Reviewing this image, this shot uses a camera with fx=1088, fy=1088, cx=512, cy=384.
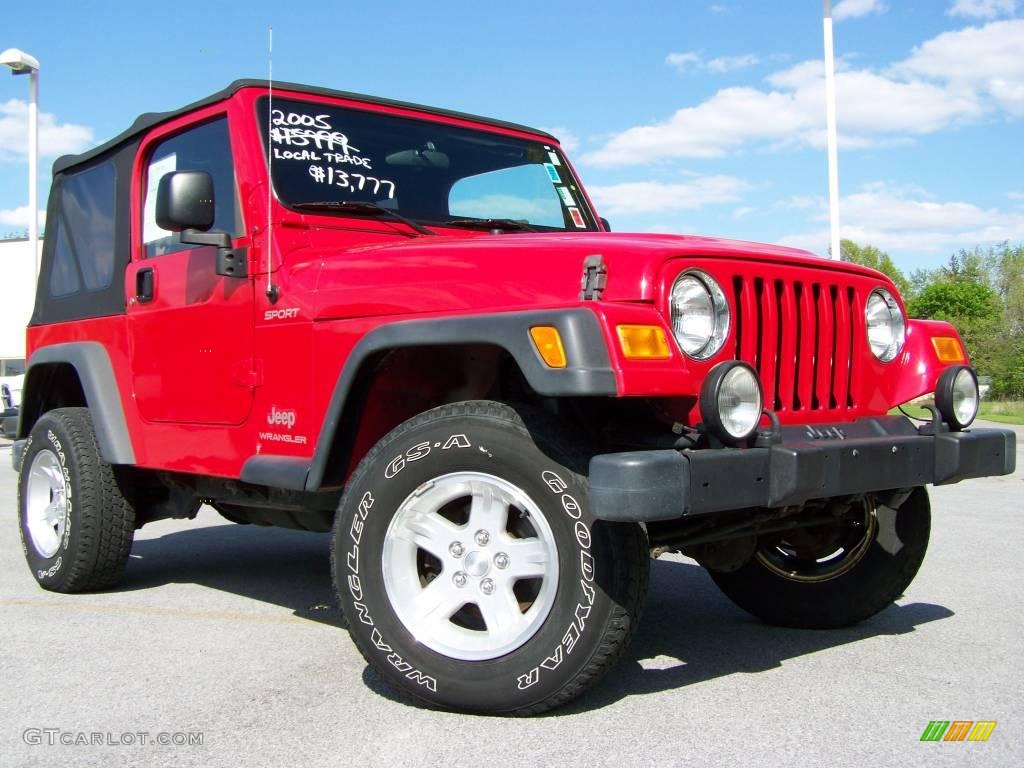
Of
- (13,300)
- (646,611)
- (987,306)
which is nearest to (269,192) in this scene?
(646,611)

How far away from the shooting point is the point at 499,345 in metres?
3.07

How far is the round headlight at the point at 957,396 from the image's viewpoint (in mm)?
A: 3736

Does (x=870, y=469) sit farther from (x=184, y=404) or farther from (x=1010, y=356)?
(x=1010, y=356)

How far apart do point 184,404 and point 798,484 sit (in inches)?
103

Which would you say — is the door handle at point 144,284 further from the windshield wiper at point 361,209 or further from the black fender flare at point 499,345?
the black fender flare at point 499,345

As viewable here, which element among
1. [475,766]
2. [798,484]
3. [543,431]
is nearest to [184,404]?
[543,431]

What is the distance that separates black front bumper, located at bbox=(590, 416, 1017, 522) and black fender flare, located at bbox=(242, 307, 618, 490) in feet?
0.77

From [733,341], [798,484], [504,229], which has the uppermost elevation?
[504,229]

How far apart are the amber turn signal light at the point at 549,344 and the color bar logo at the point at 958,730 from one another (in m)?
1.47

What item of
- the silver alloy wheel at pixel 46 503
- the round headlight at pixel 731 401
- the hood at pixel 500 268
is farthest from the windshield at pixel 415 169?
the silver alloy wheel at pixel 46 503

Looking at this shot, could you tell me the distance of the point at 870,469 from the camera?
3322mm

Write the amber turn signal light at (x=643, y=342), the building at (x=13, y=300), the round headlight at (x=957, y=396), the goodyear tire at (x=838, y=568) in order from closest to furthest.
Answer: the amber turn signal light at (x=643, y=342)
the round headlight at (x=957, y=396)
the goodyear tire at (x=838, y=568)
the building at (x=13, y=300)

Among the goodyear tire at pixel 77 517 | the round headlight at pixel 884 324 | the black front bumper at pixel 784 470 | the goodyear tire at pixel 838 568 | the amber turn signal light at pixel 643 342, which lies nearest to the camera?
the black front bumper at pixel 784 470

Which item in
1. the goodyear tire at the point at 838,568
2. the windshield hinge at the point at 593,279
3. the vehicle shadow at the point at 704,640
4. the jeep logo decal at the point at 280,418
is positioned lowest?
the vehicle shadow at the point at 704,640
